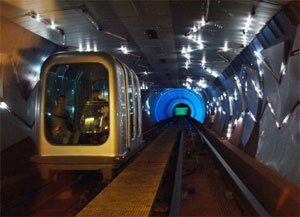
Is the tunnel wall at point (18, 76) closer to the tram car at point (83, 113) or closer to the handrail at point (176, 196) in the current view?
the tram car at point (83, 113)

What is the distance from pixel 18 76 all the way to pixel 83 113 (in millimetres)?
3890

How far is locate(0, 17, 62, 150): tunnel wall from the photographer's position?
11.2m

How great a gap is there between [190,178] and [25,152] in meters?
5.02

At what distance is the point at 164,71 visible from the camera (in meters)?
22.5

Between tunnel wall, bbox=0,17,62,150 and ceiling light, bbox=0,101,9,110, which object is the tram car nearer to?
tunnel wall, bbox=0,17,62,150

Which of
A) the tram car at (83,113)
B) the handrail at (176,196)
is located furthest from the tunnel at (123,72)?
the handrail at (176,196)

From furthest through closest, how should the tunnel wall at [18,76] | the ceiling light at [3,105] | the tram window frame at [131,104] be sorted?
the ceiling light at [3,105]
the tunnel wall at [18,76]
the tram window frame at [131,104]

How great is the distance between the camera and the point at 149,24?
37.2 feet

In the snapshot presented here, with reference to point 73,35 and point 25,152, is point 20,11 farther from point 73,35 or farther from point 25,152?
point 25,152

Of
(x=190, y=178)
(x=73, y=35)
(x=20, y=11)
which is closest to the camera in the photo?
(x=20, y=11)

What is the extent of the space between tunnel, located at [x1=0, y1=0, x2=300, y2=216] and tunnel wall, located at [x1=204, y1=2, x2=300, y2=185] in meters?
0.02

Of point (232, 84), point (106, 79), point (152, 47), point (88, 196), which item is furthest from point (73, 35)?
point (232, 84)

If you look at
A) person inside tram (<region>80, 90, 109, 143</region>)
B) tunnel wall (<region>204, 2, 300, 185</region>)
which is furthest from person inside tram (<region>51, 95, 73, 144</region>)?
tunnel wall (<region>204, 2, 300, 185</region>)

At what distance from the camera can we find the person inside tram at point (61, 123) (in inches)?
348
